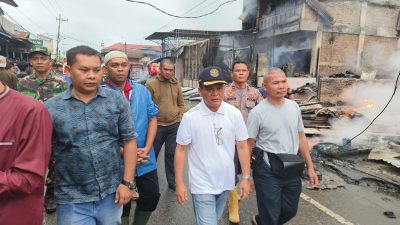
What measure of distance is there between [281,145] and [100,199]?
5.91 ft

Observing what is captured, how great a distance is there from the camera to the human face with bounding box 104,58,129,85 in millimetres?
3293

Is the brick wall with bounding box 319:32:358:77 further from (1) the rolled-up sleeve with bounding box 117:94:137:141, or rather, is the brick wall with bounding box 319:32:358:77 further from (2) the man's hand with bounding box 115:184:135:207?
(2) the man's hand with bounding box 115:184:135:207

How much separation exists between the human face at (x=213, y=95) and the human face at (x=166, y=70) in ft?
7.92

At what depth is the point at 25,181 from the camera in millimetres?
1636

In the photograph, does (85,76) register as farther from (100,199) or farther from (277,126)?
(277,126)

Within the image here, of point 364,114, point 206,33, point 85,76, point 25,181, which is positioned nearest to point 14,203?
point 25,181

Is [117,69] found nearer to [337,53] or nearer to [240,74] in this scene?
[240,74]

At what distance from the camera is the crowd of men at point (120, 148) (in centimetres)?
168

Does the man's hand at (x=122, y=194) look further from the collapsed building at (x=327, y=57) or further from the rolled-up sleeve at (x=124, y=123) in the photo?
the collapsed building at (x=327, y=57)

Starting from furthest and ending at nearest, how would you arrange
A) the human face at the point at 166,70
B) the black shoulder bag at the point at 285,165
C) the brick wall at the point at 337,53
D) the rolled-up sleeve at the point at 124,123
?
the brick wall at the point at 337,53 < the human face at the point at 166,70 < the black shoulder bag at the point at 285,165 < the rolled-up sleeve at the point at 124,123

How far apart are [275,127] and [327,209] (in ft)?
6.76

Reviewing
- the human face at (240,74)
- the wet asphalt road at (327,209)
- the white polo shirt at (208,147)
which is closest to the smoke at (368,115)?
the wet asphalt road at (327,209)

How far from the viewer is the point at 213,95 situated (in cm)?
292

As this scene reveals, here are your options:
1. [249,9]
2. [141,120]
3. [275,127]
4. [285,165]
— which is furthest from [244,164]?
[249,9]
